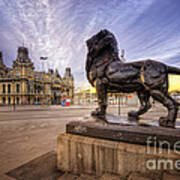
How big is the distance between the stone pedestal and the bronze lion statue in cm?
51

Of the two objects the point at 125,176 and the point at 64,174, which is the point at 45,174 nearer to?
the point at 64,174

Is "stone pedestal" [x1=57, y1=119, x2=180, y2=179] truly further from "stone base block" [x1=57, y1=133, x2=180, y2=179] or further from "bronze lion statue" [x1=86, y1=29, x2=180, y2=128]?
"bronze lion statue" [x1=86, y1=29, x2=180, y2=128]

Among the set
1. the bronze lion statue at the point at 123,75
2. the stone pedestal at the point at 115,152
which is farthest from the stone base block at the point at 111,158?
the bronze lion statue at the point at 123,75

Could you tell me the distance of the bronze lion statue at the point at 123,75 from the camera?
6.48ft

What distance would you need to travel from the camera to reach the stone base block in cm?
149

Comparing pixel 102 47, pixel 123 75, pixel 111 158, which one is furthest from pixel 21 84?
pixel 111 158

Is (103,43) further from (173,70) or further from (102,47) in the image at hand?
(173,70)

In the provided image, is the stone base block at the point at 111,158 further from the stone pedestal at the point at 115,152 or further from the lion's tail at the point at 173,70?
the lion's tail at the point at 173,70

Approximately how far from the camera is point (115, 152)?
170 cm

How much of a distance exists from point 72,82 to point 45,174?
63447 millimetres

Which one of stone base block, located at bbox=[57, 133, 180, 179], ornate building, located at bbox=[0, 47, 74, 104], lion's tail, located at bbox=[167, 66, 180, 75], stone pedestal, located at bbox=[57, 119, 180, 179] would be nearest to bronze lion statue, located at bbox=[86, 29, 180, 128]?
lion's tail, located at bbox=[167, 66, 180, 75]

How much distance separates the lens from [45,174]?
1.96 metres

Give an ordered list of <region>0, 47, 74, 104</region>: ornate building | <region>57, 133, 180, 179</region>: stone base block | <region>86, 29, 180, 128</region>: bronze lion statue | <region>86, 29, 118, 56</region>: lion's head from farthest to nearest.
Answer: <region>0, 47, 74, 104</region>: ornate building
<region>86, 29, 118, 56</region>: lion's head
<region>86, 29, 180, 128</region>: bronze lion statue
<region>57, 133, 180, 179</region>: stone base block

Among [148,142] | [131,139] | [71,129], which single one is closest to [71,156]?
[71,129]
